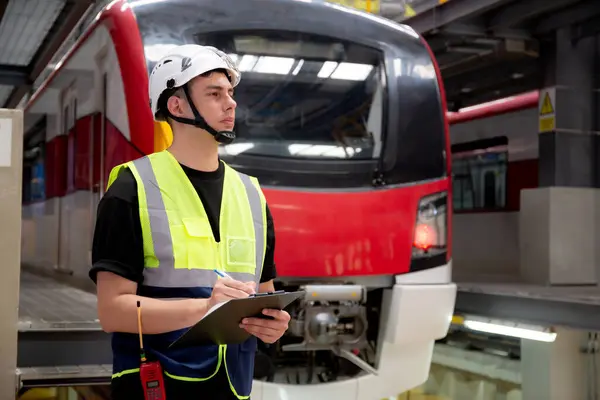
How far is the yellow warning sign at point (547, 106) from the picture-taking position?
31.0ft

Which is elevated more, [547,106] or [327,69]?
[547,106]

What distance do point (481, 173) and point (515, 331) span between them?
4.32 meters

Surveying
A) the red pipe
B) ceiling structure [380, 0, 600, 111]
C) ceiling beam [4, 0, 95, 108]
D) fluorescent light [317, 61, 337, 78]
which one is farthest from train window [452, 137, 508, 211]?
fluorescent light [317, 61, 337, 78]

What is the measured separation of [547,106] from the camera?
31.1 ft

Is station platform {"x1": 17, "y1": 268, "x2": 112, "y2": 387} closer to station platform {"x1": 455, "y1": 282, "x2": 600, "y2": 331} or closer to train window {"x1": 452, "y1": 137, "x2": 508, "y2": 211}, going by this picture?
station platform {"x1": 455, "y1": 282, "x2": 600, "y2": 331}

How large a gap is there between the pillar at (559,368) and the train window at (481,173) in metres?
3.88

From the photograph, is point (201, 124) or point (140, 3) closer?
point (201, 124)

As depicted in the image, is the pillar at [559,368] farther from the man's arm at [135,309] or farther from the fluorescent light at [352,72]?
the man's arm at [135,309]

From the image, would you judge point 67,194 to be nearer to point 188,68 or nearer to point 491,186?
point 188,68

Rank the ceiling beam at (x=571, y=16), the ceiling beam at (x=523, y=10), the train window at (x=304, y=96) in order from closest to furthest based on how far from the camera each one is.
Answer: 1. the train window at (x=304, y=96)
2. the ceiling beam at (x=523, y=10)
3. the ceiling beam at (x=571, y=16)

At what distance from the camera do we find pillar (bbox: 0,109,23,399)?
3094 millimetres

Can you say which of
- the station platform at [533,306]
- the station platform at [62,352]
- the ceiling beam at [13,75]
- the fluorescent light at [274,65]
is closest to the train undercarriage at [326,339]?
the station platform at [62,352]

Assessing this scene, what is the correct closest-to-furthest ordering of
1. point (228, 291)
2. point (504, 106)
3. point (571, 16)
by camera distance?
point (228, 291)
point (571, 16)
point (504, 106)

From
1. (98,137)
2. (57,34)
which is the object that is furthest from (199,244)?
(57,34)
